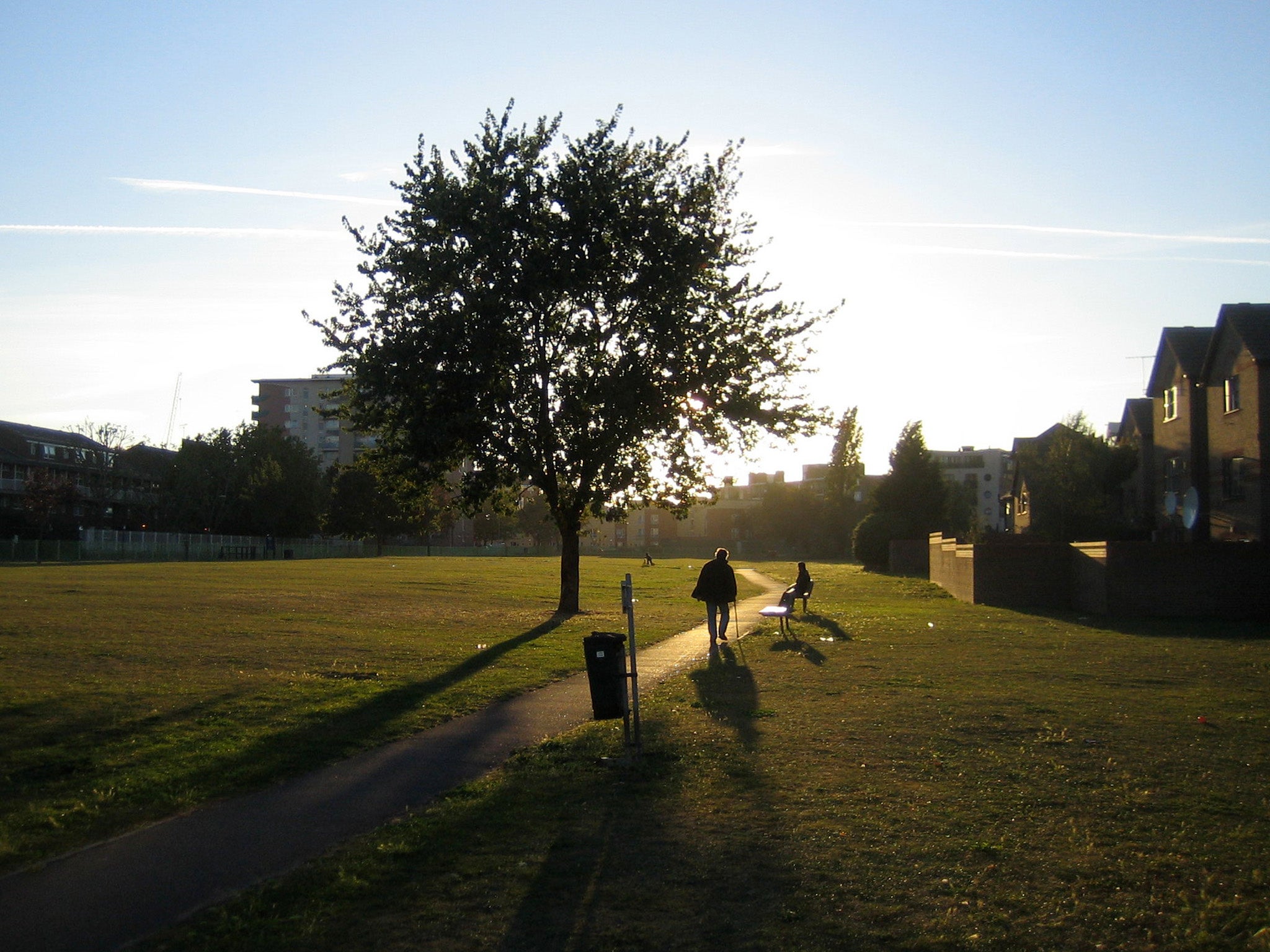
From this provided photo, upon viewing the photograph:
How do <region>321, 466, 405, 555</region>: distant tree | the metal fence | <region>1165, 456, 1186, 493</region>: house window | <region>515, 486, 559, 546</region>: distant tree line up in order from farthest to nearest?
<region>515, 486, 559, 546</region>: distant tree
<region>321, 466, 405, 555</region>: distant tree
the metal fence
<region>1165, 456, 1186, 493</region>: house window

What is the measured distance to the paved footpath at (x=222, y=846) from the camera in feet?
17.5

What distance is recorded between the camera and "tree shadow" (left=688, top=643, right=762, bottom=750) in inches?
438

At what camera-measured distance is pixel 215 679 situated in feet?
45.6

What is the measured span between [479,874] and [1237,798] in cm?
529

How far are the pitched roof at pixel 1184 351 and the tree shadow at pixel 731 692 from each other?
82.7ft

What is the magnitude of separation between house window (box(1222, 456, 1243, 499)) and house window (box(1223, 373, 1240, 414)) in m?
1.53

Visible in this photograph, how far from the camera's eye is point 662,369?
78.3ft

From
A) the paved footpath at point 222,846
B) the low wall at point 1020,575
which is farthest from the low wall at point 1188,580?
the paved footpath at point 222,846

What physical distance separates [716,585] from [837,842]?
522 inches

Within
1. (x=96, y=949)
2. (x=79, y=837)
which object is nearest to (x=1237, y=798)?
(x=96, y=949)

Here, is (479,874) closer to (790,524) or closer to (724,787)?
(724,787)

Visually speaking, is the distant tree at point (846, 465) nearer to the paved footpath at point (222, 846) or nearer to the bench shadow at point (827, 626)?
the bench shadow at point (827, 626)

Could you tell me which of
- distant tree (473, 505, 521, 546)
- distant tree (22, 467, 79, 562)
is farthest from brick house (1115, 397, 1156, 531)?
distant tree (473, 505, 521, 546)

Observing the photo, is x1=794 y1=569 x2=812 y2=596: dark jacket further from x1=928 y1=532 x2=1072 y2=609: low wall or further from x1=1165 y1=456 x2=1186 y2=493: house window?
x1=1165 y1=456 x2=1186 y2=493: house window
